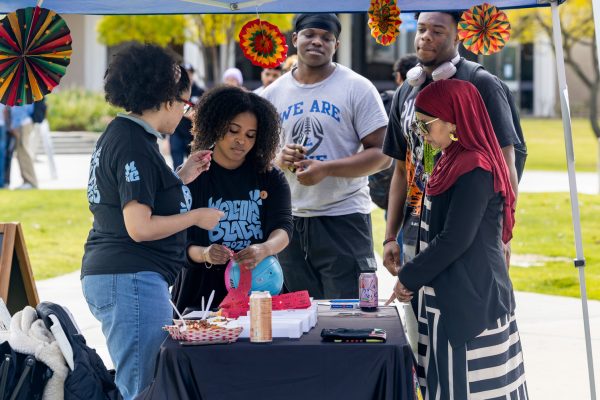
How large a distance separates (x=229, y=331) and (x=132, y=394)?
0.57 m

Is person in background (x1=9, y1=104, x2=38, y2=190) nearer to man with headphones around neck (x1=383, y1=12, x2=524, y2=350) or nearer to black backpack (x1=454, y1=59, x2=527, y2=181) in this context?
man with headphones around neck (x1=383, y1=12, x2=524, y2=350)

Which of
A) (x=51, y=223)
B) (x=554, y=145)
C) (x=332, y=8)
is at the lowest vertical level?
(x=51, y=223)

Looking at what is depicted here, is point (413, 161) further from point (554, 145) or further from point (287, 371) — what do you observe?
Result: point (554, 145)

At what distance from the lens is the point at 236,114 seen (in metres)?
4.59

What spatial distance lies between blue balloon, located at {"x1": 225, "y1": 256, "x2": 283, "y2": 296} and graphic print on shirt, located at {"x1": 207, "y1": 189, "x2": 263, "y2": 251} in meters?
0.19

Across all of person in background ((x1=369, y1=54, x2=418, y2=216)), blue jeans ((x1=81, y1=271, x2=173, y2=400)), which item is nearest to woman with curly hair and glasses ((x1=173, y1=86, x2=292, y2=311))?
blue jeans ((x1=81, y1=271, x2=173, y2=400))

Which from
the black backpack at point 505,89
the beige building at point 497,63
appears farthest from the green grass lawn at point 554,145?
the black backpack at point 505,89

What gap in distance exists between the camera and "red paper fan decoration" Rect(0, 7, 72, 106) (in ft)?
14.3

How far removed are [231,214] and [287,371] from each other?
3.49 feet

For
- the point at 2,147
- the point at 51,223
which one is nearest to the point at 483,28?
the point at 51,223

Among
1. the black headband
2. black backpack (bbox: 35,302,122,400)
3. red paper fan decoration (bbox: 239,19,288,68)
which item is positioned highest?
the black headband

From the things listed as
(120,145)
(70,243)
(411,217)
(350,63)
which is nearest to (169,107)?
(120,145)

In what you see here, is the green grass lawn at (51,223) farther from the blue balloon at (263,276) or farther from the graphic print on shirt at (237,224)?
the blue balloon at (263,276)

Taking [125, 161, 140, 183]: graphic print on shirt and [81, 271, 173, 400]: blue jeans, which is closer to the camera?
[125, 161, 140, 183]: graphic print on shirt
